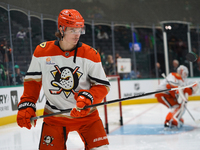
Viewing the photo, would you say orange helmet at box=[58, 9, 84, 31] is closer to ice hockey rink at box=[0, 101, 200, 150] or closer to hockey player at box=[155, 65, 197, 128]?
ice hockey rink at box=[0, 101, 200, 150]

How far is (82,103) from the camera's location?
4.81 feet

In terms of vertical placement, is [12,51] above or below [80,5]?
below

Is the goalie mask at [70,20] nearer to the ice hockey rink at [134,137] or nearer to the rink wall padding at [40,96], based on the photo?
the ice hockey rink at [134,137]

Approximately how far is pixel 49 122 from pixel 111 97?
18.3 ft

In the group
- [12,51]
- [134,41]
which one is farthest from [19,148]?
[134,41]

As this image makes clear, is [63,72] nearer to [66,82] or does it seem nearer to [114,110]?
[66,82]

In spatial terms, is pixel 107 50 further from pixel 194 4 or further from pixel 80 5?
pixel 194 4

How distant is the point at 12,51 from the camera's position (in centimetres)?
590

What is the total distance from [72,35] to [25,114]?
1.67ft

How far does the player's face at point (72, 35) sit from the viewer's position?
62.2 inches

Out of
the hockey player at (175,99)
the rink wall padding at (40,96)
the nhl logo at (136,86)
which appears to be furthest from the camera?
the nhl logo at (136,86)

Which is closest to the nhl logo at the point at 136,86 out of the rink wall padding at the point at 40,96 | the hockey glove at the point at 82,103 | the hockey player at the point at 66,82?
the rink wall padding at the point at 40,96

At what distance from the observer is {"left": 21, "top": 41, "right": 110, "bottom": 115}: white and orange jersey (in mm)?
1599

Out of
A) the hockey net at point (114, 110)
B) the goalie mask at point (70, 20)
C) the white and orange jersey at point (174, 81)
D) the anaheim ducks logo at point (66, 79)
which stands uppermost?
the goalie mask at point (70, 20)
